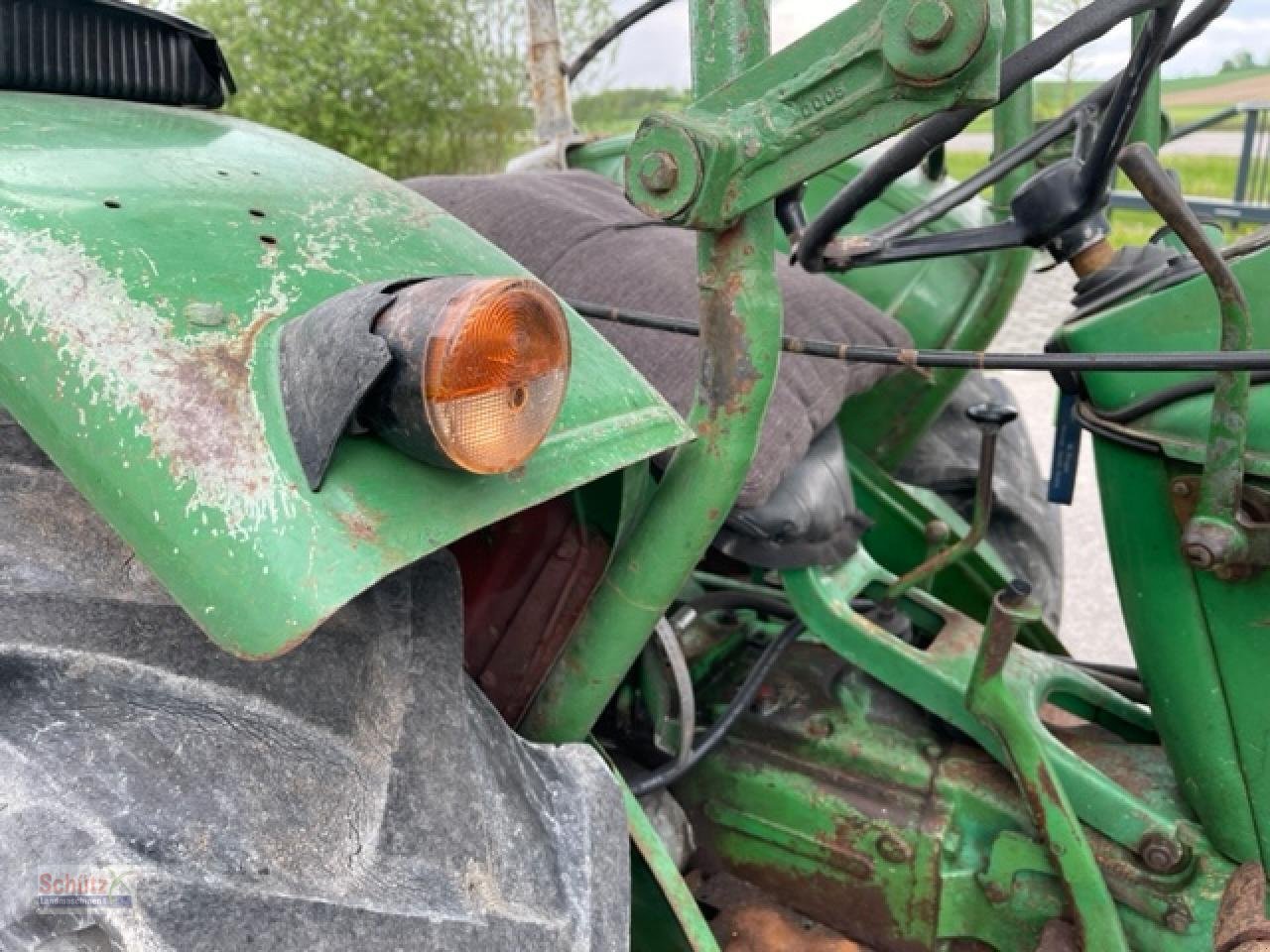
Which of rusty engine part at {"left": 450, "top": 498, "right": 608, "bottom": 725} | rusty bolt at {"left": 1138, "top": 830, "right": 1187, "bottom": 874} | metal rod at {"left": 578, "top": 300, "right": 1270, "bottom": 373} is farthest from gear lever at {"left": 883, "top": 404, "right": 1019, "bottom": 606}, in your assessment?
rusty engine part at {"left": 450, "top": 498, "right": 608, "bottom": 725}

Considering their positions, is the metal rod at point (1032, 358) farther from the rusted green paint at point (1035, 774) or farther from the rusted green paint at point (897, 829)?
the rusted green paint at point (897, 829)

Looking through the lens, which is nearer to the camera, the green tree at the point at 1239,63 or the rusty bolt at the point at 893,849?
the rusty bolt at the point at 893,849

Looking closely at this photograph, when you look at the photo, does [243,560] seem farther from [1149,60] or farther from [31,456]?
[1149,60]

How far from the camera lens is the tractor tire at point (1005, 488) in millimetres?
1848

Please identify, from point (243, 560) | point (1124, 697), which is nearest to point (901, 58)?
point (243, 560)

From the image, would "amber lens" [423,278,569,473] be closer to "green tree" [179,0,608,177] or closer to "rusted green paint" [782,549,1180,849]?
"rusted green paint" [782,549,1180,849]

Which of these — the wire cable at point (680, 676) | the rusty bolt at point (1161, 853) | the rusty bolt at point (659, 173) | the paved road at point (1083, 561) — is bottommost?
the paved road at point (1083, 561)

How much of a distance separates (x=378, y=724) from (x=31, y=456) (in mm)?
311

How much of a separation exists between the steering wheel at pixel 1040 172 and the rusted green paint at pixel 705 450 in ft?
0.61

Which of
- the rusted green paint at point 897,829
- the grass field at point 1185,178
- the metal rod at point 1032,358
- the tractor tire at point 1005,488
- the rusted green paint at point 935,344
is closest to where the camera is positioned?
the metal rod at point 1032,358

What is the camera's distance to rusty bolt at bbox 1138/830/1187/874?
3.53ft

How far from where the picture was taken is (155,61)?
40.2 inches

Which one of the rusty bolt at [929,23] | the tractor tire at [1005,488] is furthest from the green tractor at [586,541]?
the tractor tire at [1005,488]

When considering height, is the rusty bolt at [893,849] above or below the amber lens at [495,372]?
below
